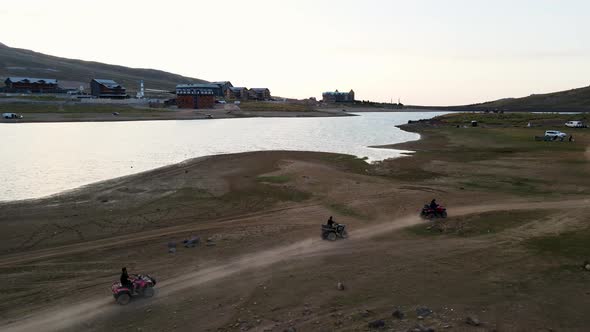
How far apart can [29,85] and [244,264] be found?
607 feet

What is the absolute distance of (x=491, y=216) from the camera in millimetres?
26875

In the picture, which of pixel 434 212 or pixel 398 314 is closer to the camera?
pixel 398 314

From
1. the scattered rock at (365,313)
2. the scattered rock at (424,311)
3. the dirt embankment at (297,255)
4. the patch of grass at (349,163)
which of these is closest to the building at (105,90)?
the patch of grass at (349,163)

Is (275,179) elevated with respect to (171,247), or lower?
elevated

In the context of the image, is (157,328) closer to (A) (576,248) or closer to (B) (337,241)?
(B) (337,241)

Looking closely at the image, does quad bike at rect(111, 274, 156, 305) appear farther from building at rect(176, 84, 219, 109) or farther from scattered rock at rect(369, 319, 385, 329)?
building at rect(176, 84, 219, 109)

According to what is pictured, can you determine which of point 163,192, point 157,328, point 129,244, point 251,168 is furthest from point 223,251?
point 251,168

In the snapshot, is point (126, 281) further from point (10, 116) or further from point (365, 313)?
point (10, 116)

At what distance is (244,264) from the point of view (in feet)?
65.9

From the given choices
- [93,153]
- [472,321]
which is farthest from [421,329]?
[93,153]

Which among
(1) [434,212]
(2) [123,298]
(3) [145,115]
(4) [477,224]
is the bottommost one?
(2) [123,298]

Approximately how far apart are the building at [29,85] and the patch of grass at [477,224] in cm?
18344

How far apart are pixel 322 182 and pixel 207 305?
965 inches

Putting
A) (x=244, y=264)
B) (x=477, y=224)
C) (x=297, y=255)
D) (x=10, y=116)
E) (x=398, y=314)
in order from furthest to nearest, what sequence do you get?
(x=10, y=116) → (x=477, y=224) → (x=297, y=255) → (x=244, y=264) → (x=398, y=314)
